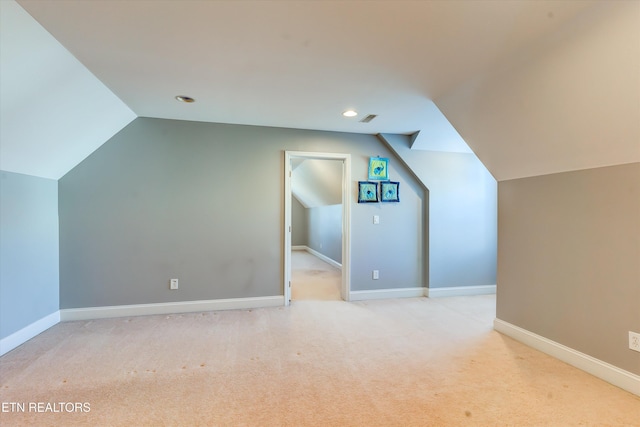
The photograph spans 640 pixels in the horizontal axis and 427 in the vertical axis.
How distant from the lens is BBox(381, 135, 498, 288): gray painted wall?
12.9 feet

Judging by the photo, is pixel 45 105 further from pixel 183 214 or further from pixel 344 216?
pixel 344 216

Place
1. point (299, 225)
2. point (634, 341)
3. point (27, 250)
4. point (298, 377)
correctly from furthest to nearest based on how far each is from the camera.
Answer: point (299, 225), point (27, 250), point (298, 377), point (634, 341)

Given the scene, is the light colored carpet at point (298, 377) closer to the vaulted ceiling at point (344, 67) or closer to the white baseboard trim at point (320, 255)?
the vaulted ceiling at point (344, 67)

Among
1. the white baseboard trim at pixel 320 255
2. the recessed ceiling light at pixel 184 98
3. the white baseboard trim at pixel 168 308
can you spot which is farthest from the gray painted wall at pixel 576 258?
the white baseboard trim at pixel 320 255

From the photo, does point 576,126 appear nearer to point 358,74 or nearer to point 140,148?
point 358,74

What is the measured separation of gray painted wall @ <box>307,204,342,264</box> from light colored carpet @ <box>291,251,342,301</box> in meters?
0.33

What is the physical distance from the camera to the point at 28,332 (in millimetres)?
2582

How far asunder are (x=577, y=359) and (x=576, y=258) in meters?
0.75

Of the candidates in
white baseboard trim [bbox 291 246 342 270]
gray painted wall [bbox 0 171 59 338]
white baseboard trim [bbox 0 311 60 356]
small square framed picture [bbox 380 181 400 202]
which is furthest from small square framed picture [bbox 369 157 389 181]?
white baseboard trim [bbox 0 311 60 356]

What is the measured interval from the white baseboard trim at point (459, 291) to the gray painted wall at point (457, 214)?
5 cm

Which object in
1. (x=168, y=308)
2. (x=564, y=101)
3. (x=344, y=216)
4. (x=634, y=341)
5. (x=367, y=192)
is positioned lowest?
(x=168, y=308)

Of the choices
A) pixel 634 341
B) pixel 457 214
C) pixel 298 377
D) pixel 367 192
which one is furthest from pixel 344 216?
pixel 634 341

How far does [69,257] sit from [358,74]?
343 centimetres

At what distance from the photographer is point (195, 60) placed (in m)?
2.03
